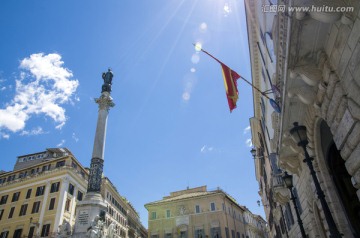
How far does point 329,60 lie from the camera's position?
601 centimetres

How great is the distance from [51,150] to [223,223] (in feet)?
108

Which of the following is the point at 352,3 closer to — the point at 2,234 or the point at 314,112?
the point at 314,112

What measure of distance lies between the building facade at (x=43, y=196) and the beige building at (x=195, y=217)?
8.44 metres

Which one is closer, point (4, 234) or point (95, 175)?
point (95, 175)

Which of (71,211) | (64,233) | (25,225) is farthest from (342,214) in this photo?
(25,225)

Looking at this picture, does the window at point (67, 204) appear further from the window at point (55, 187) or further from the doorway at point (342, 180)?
the doorway at point (342, 180)

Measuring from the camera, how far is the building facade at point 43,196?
36.5 m

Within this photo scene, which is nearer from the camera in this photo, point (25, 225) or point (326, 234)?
point (326, 234)

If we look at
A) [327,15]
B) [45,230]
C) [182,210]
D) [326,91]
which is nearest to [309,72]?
[326,91]

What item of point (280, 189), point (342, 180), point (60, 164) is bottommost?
point (342, 180)

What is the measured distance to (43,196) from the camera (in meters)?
38.8

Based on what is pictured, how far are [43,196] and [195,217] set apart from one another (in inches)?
973

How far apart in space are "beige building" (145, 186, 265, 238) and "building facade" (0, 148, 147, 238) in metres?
8.44

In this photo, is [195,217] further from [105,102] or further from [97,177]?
[105,102]
